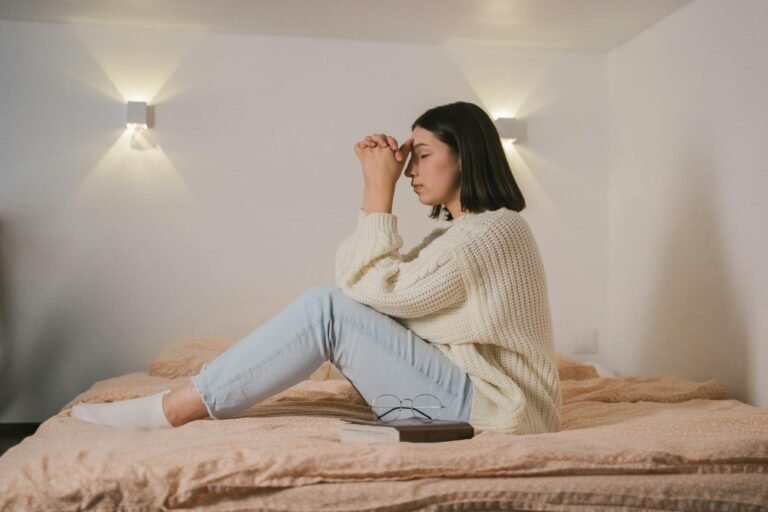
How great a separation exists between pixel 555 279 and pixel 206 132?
5.40 ft

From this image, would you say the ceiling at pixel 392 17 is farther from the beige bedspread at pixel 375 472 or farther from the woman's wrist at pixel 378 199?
the beige bedspread at pixel 375 472

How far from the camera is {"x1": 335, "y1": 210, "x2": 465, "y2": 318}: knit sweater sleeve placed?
6.48 feet

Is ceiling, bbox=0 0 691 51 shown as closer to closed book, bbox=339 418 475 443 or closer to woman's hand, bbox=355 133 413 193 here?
woman's hand, bbox=355 133 413 193

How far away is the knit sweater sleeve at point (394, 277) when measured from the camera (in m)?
1.97

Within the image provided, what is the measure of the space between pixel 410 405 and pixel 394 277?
294mm

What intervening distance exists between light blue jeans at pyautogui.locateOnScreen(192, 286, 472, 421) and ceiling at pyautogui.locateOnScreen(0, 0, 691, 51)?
1697 millimetres

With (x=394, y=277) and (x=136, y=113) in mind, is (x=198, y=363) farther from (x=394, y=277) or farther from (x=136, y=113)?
(x=394, y=277)

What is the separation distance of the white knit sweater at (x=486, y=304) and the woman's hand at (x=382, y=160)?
0.24m

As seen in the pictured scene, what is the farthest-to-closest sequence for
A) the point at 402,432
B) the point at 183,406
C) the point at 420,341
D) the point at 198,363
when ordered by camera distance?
the point at 198,363 → the point at 420,341 → the point at 183,406 → the point at 402,432

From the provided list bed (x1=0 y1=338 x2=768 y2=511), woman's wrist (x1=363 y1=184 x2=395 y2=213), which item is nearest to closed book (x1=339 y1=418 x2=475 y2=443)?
bed (x1=0 y1=338 x2=768 y2=511)

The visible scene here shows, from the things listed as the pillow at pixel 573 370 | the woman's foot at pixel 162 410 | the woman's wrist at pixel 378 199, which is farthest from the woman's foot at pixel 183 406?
the pillow at pixel 573 370

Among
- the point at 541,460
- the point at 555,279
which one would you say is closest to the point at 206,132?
the point at 555,279

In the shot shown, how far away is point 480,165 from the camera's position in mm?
2211

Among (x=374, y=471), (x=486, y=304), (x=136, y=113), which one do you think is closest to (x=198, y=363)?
(x=136, y=113)
